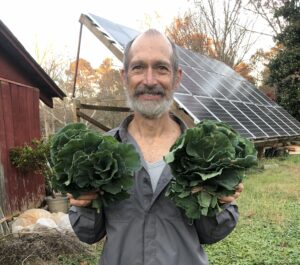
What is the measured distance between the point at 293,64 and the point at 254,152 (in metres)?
21.2

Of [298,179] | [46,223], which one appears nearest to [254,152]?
[46,223]

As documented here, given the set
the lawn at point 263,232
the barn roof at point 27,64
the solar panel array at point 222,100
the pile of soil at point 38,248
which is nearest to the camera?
the pile of soil at point 38,248

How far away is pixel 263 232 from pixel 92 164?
5.07m

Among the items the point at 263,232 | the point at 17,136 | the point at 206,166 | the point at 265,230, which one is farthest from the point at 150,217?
the point at 17,136

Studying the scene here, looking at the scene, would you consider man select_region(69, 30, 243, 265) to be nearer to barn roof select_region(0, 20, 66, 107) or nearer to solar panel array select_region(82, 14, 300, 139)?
barn roof select_region(0, 20, 66, 107)

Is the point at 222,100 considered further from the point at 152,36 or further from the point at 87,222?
the point at 87,222

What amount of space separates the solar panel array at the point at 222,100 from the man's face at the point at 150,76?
7.33m

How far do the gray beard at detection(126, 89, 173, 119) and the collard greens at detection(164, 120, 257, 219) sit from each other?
0.40 m

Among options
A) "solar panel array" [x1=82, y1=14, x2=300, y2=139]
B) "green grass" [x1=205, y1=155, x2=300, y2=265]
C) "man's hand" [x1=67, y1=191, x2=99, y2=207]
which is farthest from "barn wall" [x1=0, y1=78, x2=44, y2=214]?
"man's hand" [x1=67, y1=191, x2=99, y2=207]

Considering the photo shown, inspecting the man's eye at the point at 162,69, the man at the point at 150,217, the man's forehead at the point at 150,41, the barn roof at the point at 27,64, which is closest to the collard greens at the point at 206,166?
the man at the point at 150,217

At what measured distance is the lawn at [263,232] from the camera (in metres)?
5.18

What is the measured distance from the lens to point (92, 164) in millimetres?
1757

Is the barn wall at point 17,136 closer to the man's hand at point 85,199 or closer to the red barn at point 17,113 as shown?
the red barn at point 17,113

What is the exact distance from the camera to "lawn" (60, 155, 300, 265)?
17.0 ft
